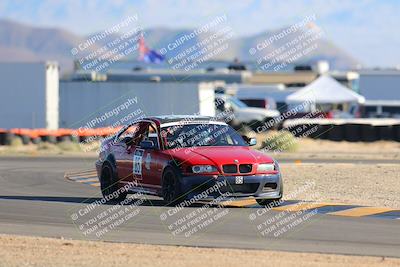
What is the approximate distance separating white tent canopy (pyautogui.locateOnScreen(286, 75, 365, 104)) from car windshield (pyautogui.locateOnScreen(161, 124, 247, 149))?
36700 mm

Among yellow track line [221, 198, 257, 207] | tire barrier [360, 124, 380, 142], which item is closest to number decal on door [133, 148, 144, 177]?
yellow track line [221, 198, 257, 207]

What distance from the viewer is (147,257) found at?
34.4 feet

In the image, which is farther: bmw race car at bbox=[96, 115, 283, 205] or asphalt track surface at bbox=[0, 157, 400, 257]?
bmw race car at bbox=[96, 115, 283, 205]

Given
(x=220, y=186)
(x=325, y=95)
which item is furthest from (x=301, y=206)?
(x=325, y=95)

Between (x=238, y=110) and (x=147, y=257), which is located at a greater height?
(x=147, y=257)

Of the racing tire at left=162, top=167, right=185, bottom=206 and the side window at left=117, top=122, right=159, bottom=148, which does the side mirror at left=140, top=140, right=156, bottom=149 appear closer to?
the side window at left=117, top=122, right=159, bottom=148

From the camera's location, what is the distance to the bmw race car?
50.5 ft

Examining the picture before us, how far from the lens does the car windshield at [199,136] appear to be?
53.6ft

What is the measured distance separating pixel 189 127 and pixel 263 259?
639 centimetres

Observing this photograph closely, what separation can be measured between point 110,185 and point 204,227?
14.4 ft

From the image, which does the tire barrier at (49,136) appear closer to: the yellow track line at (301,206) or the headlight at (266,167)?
the yellow track line at (301,206)

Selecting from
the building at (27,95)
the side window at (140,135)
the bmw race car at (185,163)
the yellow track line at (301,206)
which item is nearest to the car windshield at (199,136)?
the bmw race car at (185,163)

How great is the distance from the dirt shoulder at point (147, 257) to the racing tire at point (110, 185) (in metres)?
5.60

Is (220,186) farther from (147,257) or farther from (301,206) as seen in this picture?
(147,257)
